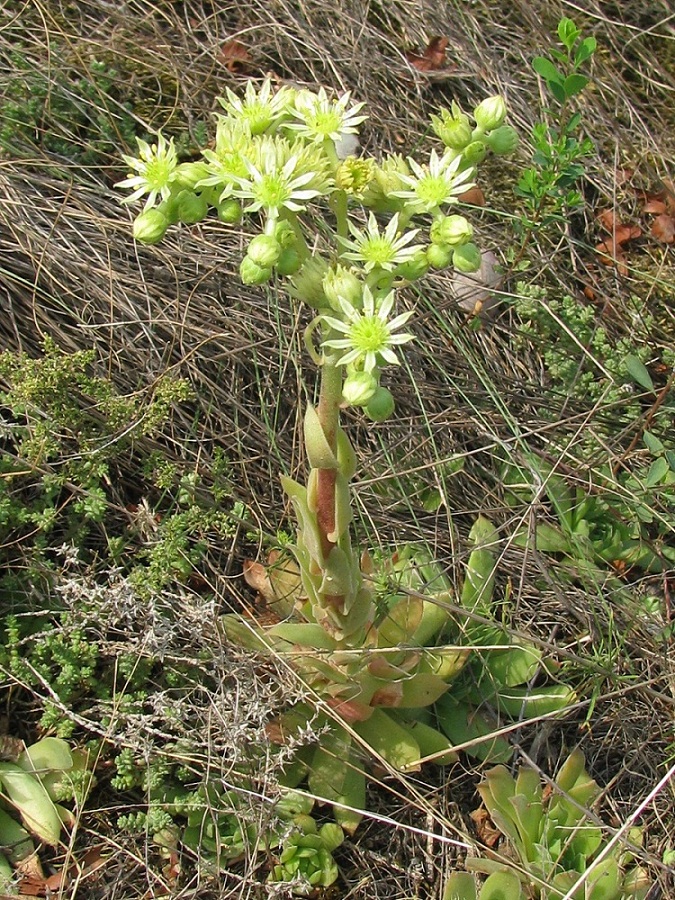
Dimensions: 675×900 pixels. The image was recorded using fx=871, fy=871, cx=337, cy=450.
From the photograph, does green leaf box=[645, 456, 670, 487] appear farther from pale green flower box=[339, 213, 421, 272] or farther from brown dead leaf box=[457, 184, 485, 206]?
pale green flower box=[339, 213, 421, 272]

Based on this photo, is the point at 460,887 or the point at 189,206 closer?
the point at 189,206

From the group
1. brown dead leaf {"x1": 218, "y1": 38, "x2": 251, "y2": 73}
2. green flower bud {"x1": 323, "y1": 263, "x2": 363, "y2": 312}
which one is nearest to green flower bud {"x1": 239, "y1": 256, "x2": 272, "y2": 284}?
green flower bud {"x1": 323, "y1": 263, "x2": 363, "y2": 312}

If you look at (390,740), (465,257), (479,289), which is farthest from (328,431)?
(479,289)

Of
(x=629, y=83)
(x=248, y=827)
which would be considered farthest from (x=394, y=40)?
(x=248, y=827)

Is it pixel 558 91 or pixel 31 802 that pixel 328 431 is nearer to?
pixel 31 802

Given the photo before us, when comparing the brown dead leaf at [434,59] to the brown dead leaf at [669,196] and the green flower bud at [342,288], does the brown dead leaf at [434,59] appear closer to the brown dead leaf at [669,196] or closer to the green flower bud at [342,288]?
the brown dead leaf at [669,196]

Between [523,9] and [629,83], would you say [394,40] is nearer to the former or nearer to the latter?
[523,9]
